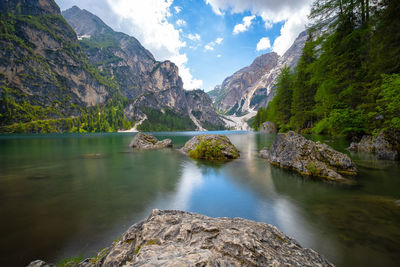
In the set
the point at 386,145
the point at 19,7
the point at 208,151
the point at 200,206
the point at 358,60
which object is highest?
the point at 19,7

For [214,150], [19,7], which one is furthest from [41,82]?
[214,150]

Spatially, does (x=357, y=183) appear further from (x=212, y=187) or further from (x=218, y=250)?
(x=218, y=250)

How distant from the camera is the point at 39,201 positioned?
692 centimetres

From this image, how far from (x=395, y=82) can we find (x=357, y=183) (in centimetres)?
593

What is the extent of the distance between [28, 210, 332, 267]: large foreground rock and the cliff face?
179 m

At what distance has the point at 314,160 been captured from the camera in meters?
10.5

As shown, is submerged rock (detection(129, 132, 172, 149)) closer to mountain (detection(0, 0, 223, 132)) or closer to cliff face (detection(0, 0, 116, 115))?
mountain (detection(0, 0, 223, 132))

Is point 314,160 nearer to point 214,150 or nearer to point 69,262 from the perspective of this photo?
point 214,150

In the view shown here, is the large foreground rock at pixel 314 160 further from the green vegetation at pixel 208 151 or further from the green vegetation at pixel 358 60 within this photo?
the green vegetation at pixel 208 151

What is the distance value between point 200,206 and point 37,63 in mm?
210250

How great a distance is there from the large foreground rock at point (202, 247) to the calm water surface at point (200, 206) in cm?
206

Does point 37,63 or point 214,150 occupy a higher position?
point 37,63

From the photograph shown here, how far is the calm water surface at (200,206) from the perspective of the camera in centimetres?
412

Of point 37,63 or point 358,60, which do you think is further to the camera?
point 37,63
